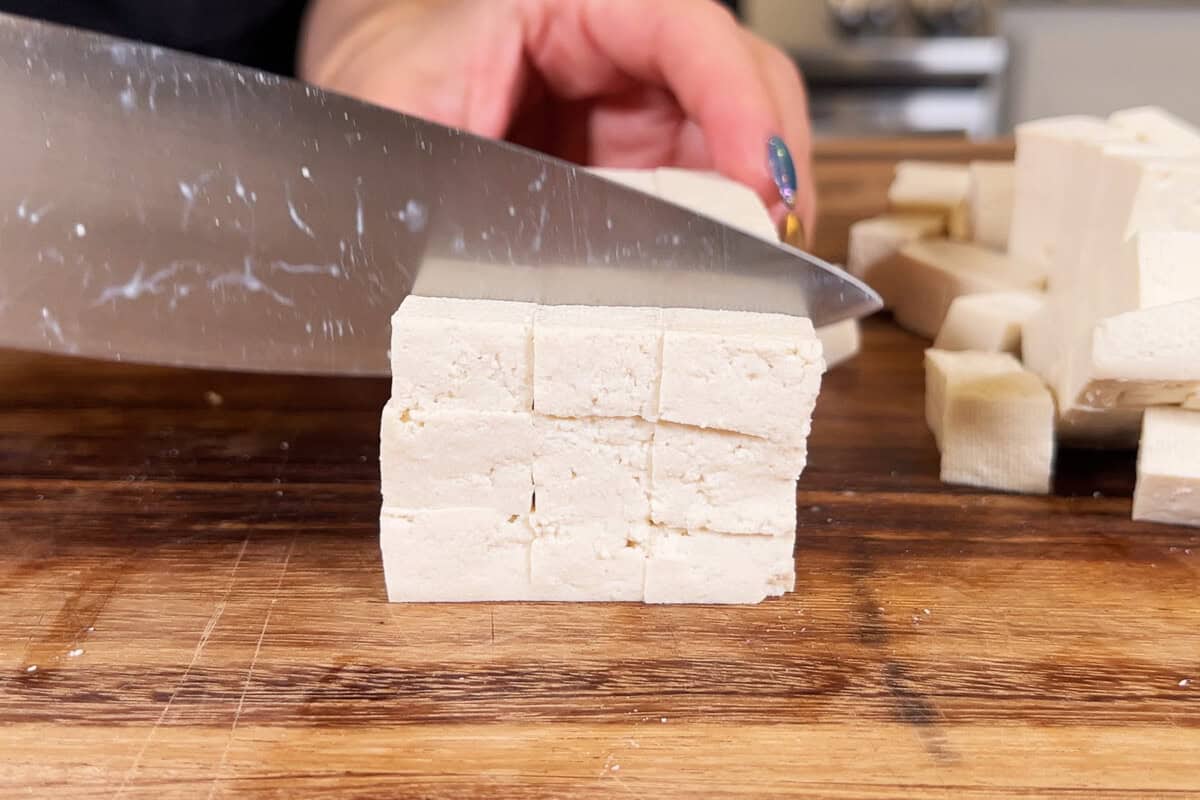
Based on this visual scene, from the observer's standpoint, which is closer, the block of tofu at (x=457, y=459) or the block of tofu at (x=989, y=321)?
the block of tofu at (x=457, y=459)

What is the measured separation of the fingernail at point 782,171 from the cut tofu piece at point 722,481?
2.03 ft

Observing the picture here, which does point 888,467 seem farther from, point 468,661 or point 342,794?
point 342,794

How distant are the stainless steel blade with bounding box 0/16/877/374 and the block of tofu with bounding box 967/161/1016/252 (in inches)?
36.0

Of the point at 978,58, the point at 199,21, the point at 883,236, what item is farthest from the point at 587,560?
the point at 978,58

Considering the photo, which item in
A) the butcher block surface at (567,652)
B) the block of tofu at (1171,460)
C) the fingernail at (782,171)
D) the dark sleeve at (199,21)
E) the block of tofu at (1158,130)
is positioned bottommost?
the butcher block surface at (567,652)

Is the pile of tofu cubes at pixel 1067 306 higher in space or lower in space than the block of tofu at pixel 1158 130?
lower

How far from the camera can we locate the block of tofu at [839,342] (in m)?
1.84

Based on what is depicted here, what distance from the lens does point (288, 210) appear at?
1.30 meters

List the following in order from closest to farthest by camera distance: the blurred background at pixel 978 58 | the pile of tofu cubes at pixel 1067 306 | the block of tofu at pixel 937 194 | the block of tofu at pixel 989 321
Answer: the pile of tofu cubes at pixel 1067 306 → the block of tofu at pixel 989 321 → the block of tofu at pixel 937 194 → the blurred background at pixel 978 58

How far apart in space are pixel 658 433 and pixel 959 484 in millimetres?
566

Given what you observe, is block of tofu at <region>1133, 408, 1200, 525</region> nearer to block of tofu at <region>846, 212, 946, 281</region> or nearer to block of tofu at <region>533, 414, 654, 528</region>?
block of tofu at <region>533, 414, 654, 528</region>

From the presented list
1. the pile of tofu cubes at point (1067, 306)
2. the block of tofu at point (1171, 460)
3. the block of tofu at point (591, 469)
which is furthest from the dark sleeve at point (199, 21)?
the block of tofu at point (1171, 460)

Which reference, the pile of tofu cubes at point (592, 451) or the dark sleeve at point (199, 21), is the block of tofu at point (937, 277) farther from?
the dark sleeve at point (199, 21)

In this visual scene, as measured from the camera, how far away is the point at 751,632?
1.23 meters
